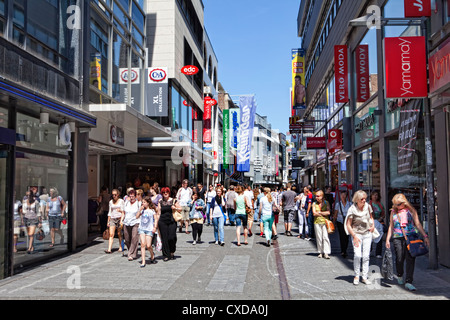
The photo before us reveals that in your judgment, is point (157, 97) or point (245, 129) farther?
point (245, 129)

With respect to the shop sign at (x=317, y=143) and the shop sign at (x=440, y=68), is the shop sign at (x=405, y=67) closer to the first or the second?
the shop sign at (x=440, y=68)

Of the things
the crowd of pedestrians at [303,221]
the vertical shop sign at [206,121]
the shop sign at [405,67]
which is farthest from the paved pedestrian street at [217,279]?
the vertical shop sign at [206,121]

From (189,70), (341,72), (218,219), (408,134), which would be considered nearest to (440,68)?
(408,134)

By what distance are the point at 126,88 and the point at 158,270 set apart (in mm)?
10478

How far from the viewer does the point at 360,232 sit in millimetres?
7676

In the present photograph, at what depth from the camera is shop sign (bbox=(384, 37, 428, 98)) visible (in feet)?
31.7

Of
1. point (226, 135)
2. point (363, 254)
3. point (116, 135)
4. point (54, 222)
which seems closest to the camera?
point (363, 254)

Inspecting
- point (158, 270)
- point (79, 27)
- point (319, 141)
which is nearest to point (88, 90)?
point (79, 27)

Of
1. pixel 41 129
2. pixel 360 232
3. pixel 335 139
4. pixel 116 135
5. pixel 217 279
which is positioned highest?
pixel 335 139

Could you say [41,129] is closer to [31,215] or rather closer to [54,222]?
[31,215]

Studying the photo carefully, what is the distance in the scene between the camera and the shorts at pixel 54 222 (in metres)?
Answer: 10.6

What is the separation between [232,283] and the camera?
7.62 meters

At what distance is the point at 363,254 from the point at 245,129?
30.0 metres
